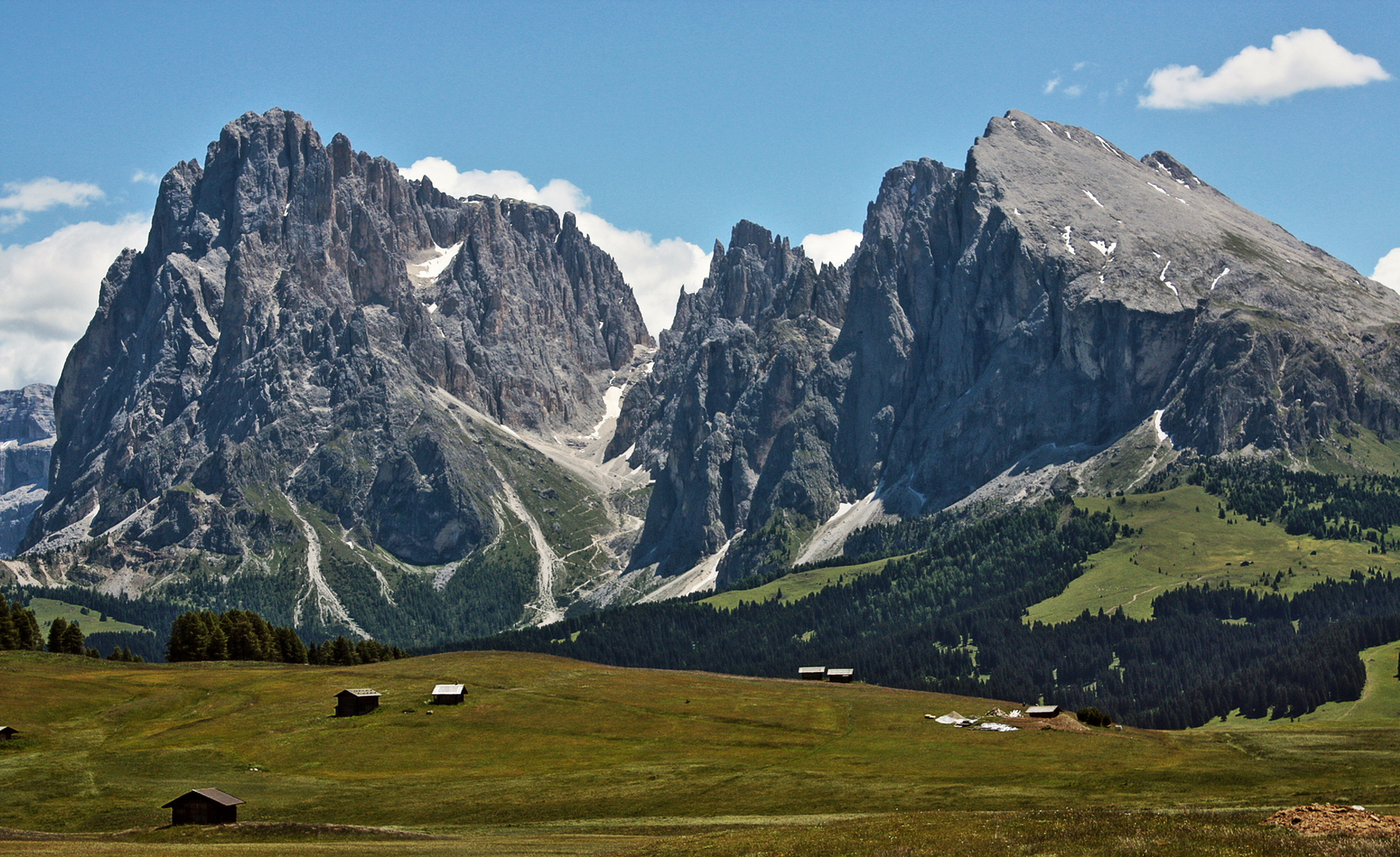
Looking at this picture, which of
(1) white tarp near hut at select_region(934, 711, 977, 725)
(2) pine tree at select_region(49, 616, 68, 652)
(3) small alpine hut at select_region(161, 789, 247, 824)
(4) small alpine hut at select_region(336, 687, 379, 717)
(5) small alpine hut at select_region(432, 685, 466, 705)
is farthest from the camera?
(2) pine tree at select_region(49, 616, 68, 652)

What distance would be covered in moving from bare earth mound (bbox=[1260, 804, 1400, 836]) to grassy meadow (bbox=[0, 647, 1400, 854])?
207 centimetres

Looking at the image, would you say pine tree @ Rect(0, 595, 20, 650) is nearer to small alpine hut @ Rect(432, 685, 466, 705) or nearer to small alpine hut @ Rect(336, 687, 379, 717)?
small alpine hut @ Rect(336, 687, 379, 717)

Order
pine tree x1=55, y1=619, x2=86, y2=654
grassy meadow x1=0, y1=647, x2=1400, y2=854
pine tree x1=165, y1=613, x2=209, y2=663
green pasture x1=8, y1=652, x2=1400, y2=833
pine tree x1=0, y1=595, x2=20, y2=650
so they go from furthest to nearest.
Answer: pine tree x1=165, y1=613, x2=209, y2=663 → pine tree x1=55, y1=619, x2=86, y2=654 → pine tree x1=0, y1=595, x2=20, y2=650 → green pasture x1=8, y1=652, x2=1400, y2=833 → grassy meadow x1=0, y1=647, x2=1400, y2=854

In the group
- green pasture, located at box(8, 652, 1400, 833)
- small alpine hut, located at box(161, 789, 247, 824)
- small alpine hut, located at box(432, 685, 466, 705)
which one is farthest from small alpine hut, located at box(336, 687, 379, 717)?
small alpine hut, located at box(161, 789, 247, 824)

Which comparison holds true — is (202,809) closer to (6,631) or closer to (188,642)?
(6,631)

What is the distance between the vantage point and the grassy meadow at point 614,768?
253ft

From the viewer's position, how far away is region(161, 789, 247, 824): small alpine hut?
89250 mm

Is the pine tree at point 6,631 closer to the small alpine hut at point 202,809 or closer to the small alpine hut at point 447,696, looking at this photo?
the small alpine hut at point 447,696

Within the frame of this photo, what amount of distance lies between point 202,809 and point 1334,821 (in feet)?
227

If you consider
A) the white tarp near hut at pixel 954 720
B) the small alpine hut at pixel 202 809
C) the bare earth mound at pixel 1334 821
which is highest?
the bare earth mound at pixel 1334 821

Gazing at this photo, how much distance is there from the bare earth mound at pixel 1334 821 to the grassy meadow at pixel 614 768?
2.07 meters

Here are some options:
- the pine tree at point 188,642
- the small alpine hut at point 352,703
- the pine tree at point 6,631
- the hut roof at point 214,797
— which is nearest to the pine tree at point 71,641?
the pine tree at point 6,631

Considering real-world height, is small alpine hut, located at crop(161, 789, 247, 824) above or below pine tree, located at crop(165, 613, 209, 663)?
below

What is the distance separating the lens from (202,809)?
89375 mm
